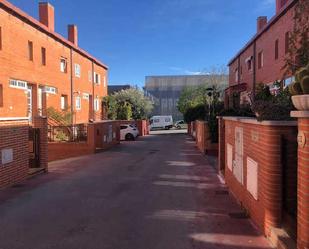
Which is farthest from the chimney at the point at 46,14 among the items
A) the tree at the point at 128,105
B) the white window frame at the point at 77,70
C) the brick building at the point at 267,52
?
the tree at the point at 128,105

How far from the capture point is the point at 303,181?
4.48 meters

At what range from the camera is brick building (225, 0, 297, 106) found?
2133 centimetres

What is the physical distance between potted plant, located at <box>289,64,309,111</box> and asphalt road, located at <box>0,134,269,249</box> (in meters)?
2.21

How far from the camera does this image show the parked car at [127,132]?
36812 millimetres

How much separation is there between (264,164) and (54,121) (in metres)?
21.0

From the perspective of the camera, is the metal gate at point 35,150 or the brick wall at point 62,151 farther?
the brick wall at point 62,151

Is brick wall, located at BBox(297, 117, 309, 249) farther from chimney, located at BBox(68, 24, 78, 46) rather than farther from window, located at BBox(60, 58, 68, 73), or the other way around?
chimney, located at BBox(68, 24, 78, 46)

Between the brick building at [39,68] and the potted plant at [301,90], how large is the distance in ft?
56.0

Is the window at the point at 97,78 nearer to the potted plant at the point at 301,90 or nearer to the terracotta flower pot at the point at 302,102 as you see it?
the potted plant at the point at 301,90

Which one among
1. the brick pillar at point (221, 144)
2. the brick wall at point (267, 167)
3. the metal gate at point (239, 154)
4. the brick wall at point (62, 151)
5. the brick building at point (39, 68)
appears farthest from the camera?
the brick wall at point (62, 151)

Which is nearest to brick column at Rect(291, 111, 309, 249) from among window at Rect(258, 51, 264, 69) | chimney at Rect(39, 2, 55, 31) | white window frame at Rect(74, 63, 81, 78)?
window at Rect(258, 51, 264, 69)

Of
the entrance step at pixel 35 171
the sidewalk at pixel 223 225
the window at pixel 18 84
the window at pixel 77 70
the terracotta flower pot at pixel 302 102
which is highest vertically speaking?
the window at pixel 77 70

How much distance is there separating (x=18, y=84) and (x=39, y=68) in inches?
127

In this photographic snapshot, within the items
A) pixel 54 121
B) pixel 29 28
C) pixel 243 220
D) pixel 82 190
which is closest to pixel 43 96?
pixel 54 121
